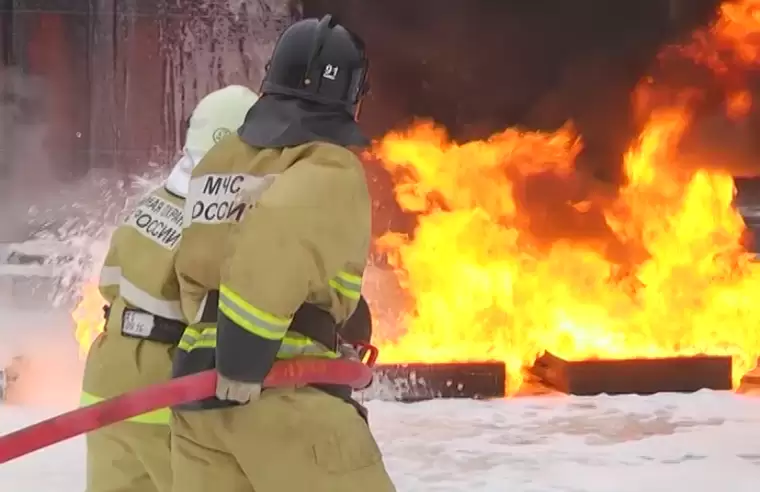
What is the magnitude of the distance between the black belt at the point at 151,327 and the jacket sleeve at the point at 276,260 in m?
0.71

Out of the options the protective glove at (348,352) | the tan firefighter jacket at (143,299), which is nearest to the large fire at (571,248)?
the tan firefighter jacket at (143,299)

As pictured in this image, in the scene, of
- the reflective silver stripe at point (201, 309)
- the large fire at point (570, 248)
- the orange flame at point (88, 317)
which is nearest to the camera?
the reflective silver stripe at point (201, 309)

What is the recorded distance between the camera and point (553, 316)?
6.51 meters

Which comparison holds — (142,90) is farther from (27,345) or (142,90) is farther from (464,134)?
(464,134)

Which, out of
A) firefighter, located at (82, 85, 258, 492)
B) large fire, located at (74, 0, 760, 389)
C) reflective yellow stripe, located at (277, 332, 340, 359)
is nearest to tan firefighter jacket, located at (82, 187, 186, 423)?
firefighter, located at (82, 85, 258, 492)

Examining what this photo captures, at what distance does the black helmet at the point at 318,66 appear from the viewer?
223cm

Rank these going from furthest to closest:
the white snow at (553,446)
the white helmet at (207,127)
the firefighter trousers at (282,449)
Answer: the white snow at (553,446)
the white helmet at (207,127)
the firefighter trousers at (282,449)

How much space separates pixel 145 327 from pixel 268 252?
0.92m

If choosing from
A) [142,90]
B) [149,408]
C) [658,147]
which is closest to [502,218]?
[658,147]

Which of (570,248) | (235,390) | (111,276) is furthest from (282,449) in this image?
(570,248)

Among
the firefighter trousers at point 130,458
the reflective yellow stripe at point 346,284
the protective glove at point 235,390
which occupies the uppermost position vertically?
the reflective yellow stripe at point 346,284

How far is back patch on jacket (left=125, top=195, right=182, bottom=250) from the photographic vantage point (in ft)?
8.84

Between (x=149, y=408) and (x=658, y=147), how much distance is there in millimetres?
5949

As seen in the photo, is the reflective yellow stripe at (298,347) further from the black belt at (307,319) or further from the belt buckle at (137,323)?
the belt buckle at (137,323)
